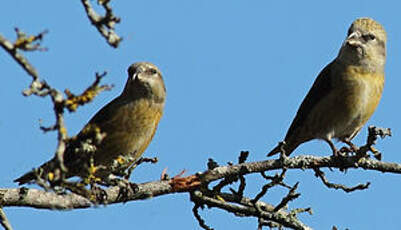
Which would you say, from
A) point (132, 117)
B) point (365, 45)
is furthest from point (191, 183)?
point (365, 45)

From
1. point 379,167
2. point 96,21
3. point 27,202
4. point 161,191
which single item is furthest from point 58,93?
point 379,167

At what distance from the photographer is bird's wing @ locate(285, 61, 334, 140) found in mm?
6195

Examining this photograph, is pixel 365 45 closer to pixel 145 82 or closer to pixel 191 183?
pixel 145 82

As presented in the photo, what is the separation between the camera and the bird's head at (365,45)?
6191mm

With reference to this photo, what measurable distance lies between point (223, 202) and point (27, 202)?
1.35m

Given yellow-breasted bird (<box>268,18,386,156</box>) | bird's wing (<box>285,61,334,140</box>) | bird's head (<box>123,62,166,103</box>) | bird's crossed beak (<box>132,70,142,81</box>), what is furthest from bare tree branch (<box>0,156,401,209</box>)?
bird's crossed beak (<box>132,70,142,81</box>)

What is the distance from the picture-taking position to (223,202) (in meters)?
4.65

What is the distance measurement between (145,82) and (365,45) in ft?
6.85

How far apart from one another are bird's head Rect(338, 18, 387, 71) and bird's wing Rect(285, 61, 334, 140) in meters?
0.21

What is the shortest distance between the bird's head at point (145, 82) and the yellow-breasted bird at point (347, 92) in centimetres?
122

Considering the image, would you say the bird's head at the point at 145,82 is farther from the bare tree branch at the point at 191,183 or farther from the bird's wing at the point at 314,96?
the bare tree branch at the point at 191,183

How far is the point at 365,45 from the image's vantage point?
6.32m

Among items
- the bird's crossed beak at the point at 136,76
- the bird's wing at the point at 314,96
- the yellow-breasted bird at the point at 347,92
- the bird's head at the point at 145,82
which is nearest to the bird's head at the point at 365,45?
the yellow-breasted bird at the point at 347,92

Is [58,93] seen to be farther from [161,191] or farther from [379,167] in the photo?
[379,167]
